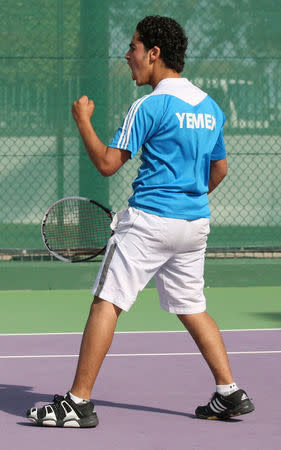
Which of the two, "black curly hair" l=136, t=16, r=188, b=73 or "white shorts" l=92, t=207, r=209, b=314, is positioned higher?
"black curly hair" l=136, t=16, r=188, b=73

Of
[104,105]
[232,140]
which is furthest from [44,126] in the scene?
[232,140]

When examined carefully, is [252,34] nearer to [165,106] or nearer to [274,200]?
[274,200]

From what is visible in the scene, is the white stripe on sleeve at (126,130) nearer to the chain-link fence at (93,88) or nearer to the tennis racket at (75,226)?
the tennis racket at (75,226)

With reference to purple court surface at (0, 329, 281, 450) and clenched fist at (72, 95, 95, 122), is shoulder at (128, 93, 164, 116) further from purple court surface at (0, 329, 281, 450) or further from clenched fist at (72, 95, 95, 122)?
purple court surface at (0, 329, 281, 450)

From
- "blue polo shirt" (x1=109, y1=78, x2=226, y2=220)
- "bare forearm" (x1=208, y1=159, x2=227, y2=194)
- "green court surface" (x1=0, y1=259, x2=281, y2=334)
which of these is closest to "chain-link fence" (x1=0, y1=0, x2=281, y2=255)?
"green court surface" (x1=0, y1=259, x2=281, y2=334)

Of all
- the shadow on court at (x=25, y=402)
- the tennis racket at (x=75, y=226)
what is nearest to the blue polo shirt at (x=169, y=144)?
the shadow on court at (x=25, y=402)

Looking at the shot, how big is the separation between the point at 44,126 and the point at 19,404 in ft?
15.7

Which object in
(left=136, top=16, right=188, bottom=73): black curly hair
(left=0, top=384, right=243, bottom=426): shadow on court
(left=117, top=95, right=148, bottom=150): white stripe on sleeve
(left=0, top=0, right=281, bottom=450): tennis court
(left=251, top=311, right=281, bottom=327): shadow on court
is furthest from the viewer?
(left=0, top=0, right=281, bottom=450): tennis court

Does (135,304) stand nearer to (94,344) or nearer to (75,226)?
(75,226)

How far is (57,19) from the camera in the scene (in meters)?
9.30

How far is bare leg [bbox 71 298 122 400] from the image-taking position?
4.44 meters

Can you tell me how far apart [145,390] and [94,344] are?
0.84m

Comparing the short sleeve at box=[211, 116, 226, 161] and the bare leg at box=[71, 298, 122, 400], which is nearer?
the bare leg at box=[71, 298, 122, 400]

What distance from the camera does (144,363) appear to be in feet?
19.3
